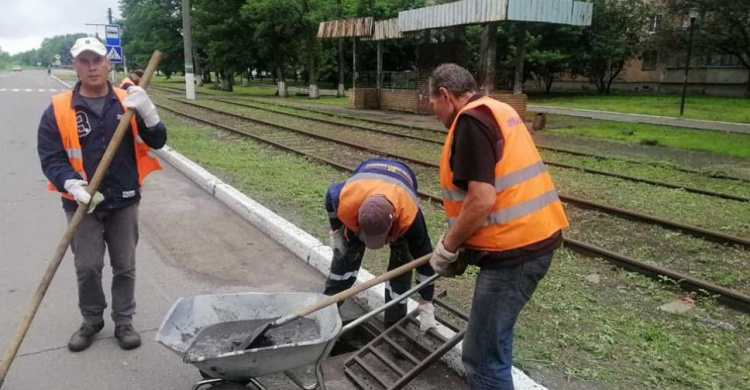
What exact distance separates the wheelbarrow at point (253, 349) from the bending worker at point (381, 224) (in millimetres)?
396

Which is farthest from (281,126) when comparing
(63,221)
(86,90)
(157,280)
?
(86,90)

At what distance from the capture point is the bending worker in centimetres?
309

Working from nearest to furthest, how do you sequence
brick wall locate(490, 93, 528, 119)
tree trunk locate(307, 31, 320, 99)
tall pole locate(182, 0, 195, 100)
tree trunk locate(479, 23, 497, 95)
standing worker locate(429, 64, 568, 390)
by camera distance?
standing worker locate(429, 64, 568, 390), brick wall locate(490, 93, 528, 119), tree trunk locate(479, 23, 497, 95), tall pole locate(182, 0, 195, 100), tree trunk locate(307, 31, 320, 99)

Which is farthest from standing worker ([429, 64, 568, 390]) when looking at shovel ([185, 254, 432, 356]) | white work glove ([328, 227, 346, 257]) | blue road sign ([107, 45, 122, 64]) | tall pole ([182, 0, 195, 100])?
tall pole ([182, 0, 195, 100])

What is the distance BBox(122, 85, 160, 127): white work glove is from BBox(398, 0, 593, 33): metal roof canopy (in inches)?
615

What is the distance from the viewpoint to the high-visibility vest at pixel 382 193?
3.24 meters

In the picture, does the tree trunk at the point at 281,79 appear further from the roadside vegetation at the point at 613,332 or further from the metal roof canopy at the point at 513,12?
the roadside vegetation at the point at 613,332

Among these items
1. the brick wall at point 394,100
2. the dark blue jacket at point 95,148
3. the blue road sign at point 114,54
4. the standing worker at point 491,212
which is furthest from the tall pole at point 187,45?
the standing worker at point 491,212

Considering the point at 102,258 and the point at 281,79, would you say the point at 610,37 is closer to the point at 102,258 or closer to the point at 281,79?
the point at 281,79

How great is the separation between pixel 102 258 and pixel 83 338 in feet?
1.74

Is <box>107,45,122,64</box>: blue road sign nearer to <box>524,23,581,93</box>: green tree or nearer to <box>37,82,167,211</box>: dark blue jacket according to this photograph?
<box>37,82,167,211</box>: dark blue jacket

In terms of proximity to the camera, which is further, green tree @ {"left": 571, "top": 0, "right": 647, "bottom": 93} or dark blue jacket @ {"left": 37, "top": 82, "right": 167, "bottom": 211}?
green tree @ {"left": 571, "top": 0, "right": 647, "bottom": 93}

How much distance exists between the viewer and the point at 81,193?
322 cm

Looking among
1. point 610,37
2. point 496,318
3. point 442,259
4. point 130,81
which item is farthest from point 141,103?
point 610,37
